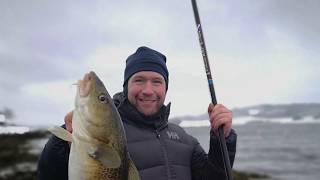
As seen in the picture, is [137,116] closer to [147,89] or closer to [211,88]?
[147,89]

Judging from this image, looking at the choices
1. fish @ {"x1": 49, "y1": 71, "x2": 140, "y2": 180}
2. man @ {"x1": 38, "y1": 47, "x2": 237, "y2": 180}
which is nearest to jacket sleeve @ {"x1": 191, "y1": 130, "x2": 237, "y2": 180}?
man @ {"x1": 38, "y1": 47, "x2": 237, "y2": 180}

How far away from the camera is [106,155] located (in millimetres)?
3762

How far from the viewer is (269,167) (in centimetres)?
3791

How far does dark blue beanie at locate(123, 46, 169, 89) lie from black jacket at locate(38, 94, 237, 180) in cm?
34

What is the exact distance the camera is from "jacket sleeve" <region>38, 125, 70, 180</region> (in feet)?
14.3

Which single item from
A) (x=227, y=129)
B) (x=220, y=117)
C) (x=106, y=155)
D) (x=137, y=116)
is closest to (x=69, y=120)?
(x=106, y=155)

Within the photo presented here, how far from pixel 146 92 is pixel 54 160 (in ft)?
4.48

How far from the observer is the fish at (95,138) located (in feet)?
12.2

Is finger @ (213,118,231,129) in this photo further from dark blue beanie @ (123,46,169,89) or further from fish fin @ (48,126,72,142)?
fish fin @ (48,126,72,142)

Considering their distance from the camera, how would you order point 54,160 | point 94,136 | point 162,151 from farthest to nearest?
Answer: point 162,151, point 54,160, point 94,136

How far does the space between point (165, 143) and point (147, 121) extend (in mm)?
335

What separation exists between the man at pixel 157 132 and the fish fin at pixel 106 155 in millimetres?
1142

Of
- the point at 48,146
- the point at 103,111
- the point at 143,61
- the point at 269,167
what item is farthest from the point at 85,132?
the point at 269,167

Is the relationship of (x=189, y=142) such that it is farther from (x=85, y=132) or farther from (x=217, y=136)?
(x=85, y=132)
